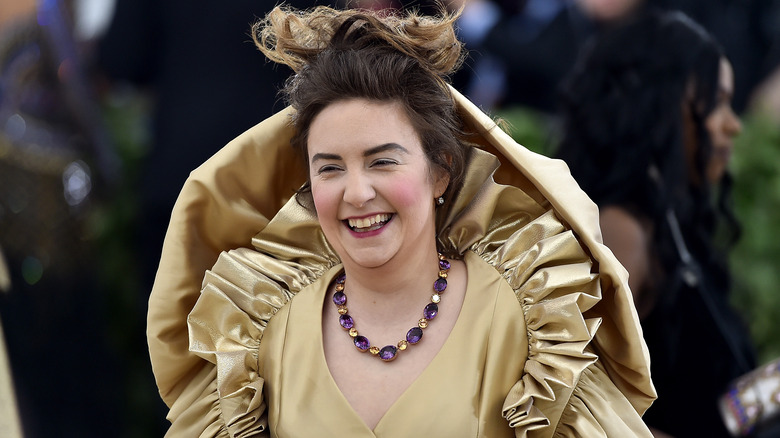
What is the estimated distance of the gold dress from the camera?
2012mm

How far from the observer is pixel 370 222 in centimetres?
205

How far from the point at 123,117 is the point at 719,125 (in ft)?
8.14

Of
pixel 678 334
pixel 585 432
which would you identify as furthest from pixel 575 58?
pixel 585 432

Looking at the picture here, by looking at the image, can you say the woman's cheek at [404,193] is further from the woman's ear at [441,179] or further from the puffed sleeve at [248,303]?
the puffed sleeve at [248,303]

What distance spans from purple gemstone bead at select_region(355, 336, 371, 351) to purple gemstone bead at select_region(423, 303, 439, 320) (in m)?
0.13

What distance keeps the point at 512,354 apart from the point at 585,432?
0.21 meters

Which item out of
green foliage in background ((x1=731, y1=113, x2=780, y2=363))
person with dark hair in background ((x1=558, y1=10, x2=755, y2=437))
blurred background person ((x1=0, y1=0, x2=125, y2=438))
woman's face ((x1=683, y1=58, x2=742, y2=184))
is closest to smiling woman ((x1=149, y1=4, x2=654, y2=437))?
person with dark hair in background ((x1=558, y1=10, x2=755, y2=437))

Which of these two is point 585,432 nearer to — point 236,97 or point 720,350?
point 720,350

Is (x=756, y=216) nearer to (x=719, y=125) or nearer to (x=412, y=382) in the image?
(x=719, y=125)

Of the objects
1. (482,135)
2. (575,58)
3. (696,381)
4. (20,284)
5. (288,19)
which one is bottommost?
(696,381)

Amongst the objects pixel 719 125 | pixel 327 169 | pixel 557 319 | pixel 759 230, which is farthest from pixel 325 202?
pixel 759 230

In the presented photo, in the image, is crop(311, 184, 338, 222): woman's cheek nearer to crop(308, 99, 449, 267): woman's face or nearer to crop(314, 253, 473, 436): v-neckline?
crop(308, 99, 449, 267): woman's face

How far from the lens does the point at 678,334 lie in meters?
3.23

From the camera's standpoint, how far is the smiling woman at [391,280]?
2023 millimetres
